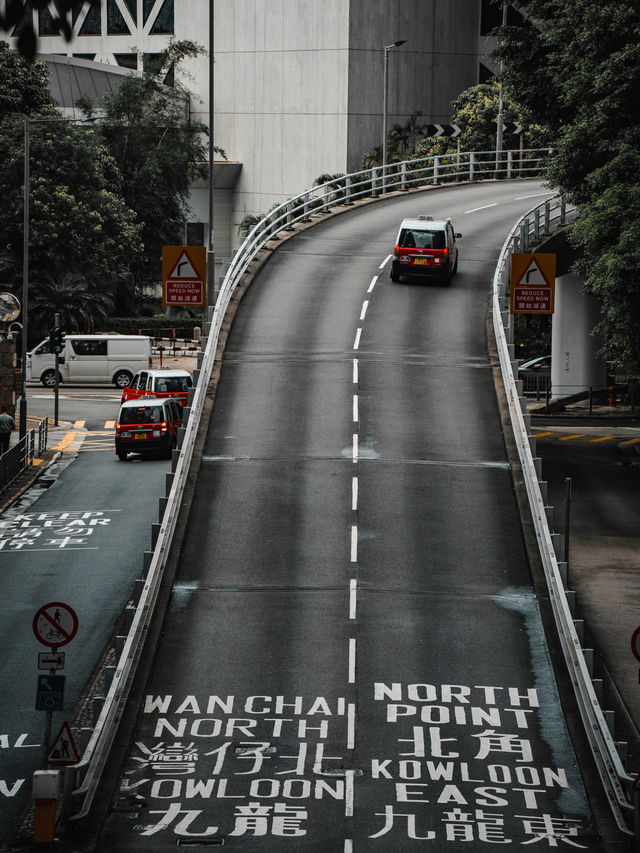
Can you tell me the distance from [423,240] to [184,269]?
9988 mm

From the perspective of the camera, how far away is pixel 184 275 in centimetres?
2919

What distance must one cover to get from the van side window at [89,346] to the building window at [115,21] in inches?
1620

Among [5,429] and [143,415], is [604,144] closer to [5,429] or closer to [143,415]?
[143,415]

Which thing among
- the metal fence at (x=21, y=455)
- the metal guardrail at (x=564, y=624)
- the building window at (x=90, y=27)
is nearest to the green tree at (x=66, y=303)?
the metal fence at (x=21, y=455)

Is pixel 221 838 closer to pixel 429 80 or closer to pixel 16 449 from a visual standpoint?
pixel 16 449

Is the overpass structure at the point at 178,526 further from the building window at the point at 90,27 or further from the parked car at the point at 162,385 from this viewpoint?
the building window at the point at 90,27

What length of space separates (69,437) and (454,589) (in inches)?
1056

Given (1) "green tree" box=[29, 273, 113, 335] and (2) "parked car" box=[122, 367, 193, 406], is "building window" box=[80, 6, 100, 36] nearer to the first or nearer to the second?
(1) "green tree" box=[29, 273, 113, 335]

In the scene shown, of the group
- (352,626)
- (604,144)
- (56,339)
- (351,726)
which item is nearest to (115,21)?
(56,339)

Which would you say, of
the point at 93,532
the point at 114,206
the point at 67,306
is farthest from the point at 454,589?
the point at 114,206

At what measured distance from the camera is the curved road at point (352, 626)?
1472 centimetres

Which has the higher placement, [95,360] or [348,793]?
[95,360]

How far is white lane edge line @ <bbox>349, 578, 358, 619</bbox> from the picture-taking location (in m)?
20.2

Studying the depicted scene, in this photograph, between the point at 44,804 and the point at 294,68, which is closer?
the point at 44,804
